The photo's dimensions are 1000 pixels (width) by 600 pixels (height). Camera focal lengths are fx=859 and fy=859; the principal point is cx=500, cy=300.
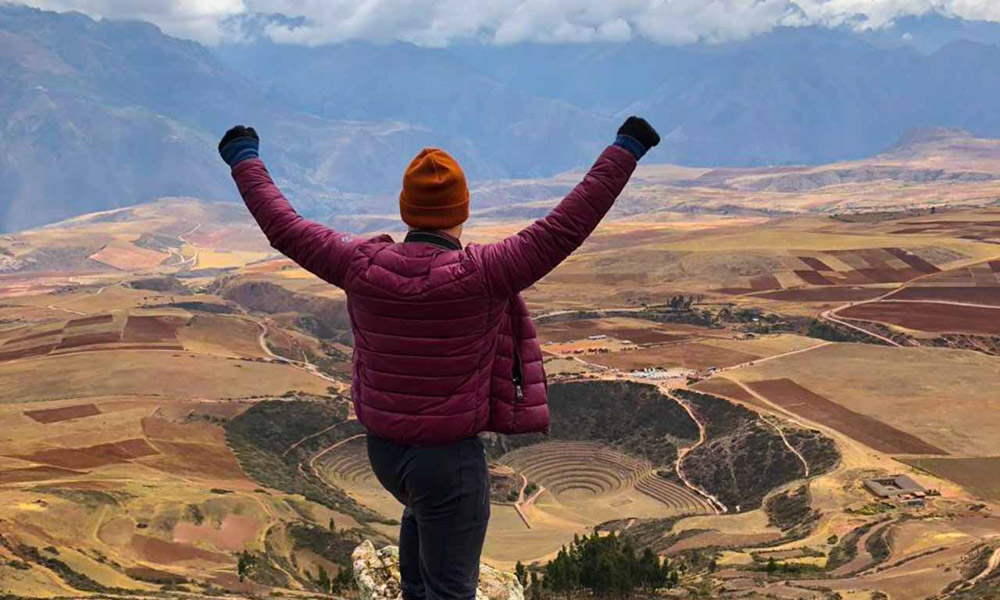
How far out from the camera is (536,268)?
605cm

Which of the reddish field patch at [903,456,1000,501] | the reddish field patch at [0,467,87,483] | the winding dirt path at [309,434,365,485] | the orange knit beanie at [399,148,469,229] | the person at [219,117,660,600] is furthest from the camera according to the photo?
the winding dirt path at [309,434,365,485]

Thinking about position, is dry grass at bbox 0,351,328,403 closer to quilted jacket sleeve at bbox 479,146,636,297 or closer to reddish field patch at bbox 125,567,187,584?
reddish field patch at bbox 125,567,187,584

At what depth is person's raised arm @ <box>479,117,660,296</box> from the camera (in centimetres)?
599

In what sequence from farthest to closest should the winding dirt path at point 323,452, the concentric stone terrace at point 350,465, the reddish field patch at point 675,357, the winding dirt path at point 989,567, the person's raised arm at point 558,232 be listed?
the reddish field patch at point 675,357
the concentric stone terrace at point 350,465
the winding dirt path at point 323,452
the winding dirt path at point 989,567
the person's raised arm at point 558,232

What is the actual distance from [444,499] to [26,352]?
402 ft

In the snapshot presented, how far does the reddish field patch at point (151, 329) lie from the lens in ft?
398

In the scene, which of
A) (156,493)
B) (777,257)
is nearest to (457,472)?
(156,493)

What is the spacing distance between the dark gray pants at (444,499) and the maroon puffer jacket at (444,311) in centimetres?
17

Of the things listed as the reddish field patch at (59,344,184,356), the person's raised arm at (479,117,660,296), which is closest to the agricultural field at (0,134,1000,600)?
the reddish field patch at (59,344,184,356)

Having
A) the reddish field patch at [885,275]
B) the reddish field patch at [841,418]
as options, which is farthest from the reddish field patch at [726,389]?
the reddish field patch at [885,275]

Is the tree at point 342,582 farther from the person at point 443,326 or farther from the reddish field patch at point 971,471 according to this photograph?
the reddish field patch at point 971,471

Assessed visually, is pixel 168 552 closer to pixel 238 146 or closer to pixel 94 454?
pixel 94 454

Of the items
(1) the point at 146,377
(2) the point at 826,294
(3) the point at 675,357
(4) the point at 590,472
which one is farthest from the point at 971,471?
(1) the point at 146,377

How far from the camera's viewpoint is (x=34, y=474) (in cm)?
5622
